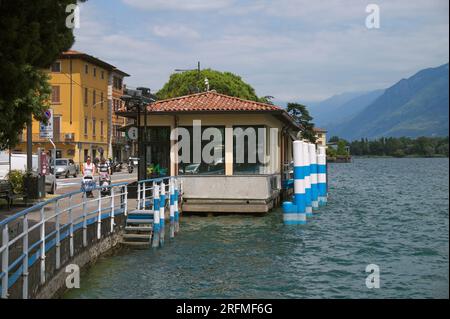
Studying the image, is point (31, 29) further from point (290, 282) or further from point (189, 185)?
point (189, 185)

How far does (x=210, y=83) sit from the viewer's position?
63469 millimetres

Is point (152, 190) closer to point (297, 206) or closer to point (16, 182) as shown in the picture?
point (297, 206)

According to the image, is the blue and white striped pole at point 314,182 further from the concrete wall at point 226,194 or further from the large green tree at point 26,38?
the large green tree at point 26,38

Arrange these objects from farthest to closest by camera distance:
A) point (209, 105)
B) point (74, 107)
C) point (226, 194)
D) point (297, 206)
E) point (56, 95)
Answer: point (74, 107), point (56, 95), point (209, 105), point (226, 194), point (297, 206)

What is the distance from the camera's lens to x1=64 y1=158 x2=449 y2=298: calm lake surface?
10.8 meters

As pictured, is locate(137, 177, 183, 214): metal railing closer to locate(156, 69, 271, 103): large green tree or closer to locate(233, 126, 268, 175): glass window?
locate(233, 126, 268, 175): glass window

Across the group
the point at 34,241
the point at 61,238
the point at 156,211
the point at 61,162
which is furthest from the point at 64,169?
the point at 61,238

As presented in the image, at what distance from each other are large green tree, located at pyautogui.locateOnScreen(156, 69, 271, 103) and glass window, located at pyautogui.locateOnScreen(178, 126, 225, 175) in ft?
131

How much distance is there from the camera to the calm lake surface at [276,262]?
35.4 ft

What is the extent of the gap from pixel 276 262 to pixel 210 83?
51041mm

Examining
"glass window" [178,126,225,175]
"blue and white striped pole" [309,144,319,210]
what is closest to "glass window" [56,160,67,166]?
"blue and white striped pole" [309,144,319,210]

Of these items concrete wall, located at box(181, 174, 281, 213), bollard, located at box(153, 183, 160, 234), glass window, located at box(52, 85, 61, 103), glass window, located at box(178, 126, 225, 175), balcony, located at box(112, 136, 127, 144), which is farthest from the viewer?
balcony, located at box(112, 136, 127, 144)

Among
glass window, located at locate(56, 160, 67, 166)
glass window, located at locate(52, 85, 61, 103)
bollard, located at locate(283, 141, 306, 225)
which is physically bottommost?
bollard, located at locate(283, 141, 306, 225)
